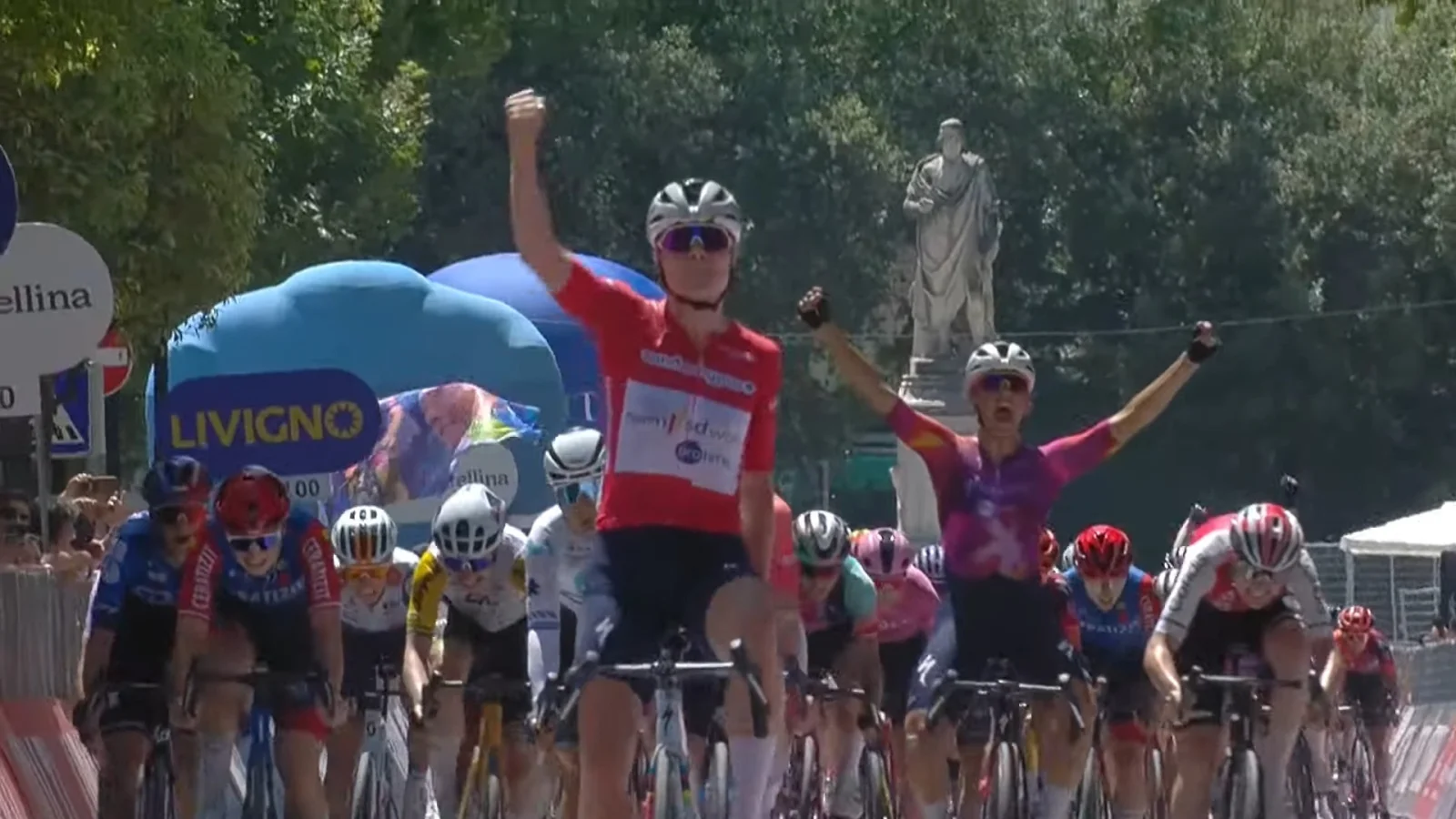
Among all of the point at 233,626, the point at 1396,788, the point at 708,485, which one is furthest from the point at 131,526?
the point at 1396,788

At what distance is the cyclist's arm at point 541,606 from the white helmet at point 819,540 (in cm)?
216

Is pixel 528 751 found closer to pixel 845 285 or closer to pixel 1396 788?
pixel 1396 788

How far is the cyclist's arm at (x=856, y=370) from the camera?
11883 mm

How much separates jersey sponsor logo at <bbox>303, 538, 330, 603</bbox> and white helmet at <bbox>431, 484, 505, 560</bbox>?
121cm

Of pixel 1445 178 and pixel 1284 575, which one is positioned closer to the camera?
pixel 1284 575

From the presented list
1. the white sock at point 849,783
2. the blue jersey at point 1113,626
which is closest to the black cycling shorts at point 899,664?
the white sock at point 849,783

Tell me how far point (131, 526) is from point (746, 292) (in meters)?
44.6

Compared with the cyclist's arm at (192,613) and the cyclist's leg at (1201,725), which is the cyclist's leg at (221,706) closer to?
the cyclist's arm at (192,613)

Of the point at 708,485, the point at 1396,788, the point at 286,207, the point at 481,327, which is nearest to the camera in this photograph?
the point at 708,485

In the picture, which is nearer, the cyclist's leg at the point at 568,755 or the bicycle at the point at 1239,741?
the cyclist's leg at the point at 568,755

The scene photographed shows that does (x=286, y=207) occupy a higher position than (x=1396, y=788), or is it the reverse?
(x=286, y=207)

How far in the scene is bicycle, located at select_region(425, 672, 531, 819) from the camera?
14.3 metres

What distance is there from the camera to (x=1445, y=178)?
58.8m

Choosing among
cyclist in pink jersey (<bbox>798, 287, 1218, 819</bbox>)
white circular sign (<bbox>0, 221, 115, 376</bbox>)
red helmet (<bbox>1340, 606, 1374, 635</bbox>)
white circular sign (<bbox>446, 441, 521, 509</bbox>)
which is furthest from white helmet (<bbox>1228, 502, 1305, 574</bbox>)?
white circular sign (<bbox>446, 441, 521, 509</bbox>)
